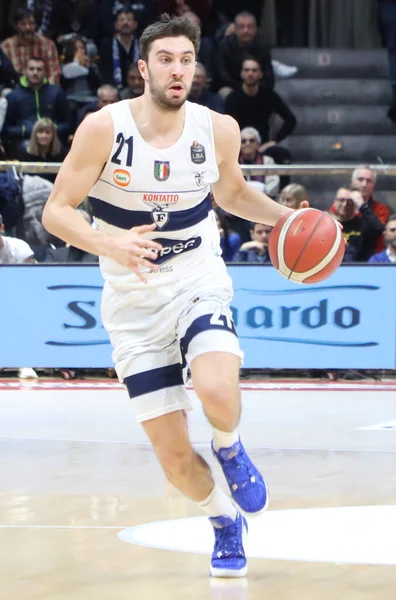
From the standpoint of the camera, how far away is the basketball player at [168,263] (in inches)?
176

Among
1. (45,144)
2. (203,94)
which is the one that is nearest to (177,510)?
(45,144)

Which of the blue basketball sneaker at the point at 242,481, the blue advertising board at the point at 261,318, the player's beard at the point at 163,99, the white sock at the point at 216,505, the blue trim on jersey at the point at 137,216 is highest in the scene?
the player's beard at the point at 163,99

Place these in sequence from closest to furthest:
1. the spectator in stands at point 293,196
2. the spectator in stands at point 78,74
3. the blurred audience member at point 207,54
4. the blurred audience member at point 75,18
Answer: the spectator in stands at point 293,196 → the spectator in stands at point 78,74 → the blurred audience member at point 207,54 → the blurred audience member at point 75,18

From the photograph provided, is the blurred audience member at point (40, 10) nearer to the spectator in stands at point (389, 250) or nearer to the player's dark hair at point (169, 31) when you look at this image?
the spectator in stands at point (389, 250)

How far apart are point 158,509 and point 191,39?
2377mm

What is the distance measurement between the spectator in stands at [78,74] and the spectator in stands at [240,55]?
61.9 inches

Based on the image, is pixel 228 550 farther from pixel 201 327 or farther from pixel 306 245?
pixel 306 245

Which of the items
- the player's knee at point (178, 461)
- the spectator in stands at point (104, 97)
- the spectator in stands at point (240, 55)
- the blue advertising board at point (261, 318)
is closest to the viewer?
the player's knee at point (178, 461)

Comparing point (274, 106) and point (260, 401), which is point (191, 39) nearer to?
point (260, 401)

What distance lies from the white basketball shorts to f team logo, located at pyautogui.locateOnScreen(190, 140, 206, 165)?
49cm

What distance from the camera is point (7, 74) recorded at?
13797 mm

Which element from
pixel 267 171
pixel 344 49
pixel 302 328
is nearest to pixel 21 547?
pixel 302 328

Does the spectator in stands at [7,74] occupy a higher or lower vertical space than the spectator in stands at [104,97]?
higher

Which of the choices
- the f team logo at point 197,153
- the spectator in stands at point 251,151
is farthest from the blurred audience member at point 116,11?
the f team logo at point 197,153
